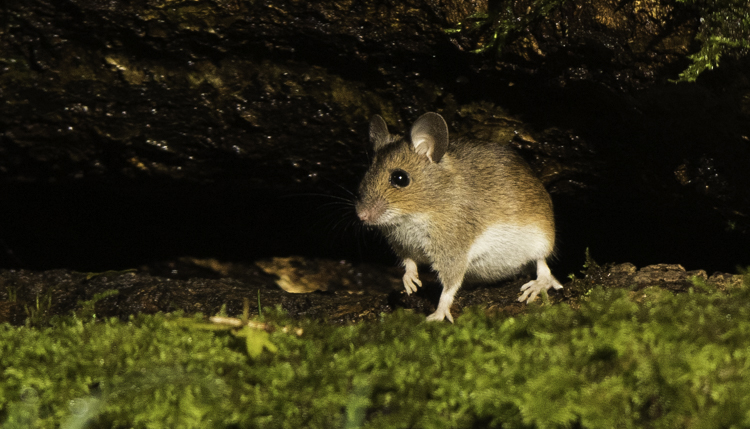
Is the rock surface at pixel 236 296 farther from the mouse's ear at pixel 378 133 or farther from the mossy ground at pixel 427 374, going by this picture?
the mossy ground at pixel 427 374

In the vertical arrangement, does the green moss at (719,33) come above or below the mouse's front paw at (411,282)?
above

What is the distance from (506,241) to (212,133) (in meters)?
2.69

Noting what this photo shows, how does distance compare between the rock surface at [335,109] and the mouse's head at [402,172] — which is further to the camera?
the mouse's head at [402,172]

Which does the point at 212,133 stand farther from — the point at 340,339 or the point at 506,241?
the point at 340,339

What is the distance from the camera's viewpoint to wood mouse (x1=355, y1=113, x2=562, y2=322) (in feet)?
15.8

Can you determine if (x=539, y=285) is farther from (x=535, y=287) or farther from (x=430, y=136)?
(x=430, y=136)

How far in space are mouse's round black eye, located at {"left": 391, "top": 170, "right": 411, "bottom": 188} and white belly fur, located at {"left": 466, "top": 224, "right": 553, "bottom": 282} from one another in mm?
763

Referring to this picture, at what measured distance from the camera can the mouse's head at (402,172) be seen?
4.76 m

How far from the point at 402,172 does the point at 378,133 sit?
0.42 m

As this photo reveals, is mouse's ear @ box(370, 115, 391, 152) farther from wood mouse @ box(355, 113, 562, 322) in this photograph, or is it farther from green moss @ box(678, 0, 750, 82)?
green moss @ box(678, 0, 750, 82)

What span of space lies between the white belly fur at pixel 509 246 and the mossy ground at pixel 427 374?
94.5 inches

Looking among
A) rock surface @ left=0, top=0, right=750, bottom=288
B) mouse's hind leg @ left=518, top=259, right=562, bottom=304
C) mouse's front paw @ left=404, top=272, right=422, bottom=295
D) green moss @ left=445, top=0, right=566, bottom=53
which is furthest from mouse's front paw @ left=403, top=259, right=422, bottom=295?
green moss @ left=445, top=0, right=566, bottom=53

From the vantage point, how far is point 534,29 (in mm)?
4410

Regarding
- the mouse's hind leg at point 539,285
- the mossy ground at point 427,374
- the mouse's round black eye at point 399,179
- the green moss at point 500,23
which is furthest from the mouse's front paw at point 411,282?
the mossy ground at point 427,374
